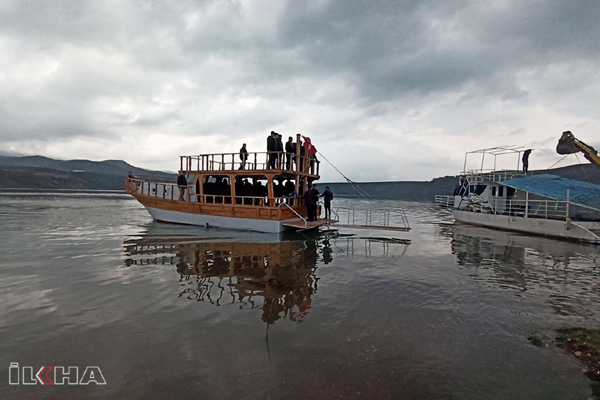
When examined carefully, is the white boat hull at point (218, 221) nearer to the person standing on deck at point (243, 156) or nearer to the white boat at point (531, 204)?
the person standing on deck at point (243, 156)

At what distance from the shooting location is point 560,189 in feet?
67.7

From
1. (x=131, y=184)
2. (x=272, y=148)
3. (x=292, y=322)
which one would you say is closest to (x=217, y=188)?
(x=272, y=148)

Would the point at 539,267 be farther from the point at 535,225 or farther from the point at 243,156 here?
the point at 243,156

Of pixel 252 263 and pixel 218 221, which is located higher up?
pixel 218 221

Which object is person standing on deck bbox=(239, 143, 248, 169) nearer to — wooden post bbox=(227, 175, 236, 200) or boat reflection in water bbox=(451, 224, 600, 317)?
wooden post bbox=(227, 175, 236, 200)

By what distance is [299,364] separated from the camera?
451 centimetres

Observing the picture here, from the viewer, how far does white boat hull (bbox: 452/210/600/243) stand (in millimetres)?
17516

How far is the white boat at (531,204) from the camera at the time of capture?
18.6m

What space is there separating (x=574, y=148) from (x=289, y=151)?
18.3m

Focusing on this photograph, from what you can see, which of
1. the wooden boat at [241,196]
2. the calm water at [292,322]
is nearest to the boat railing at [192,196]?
the wooden boat at [241,196]

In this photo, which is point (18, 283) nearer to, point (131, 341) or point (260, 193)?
point (131, 341)

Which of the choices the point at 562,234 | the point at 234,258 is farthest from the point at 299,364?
the point at 562,234

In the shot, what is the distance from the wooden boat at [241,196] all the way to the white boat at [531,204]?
12.9m

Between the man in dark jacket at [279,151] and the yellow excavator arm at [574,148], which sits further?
the yellow excavator arm at [574,148]
